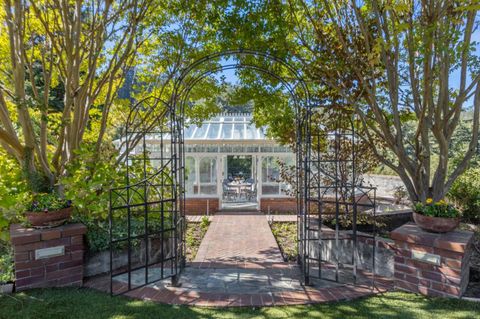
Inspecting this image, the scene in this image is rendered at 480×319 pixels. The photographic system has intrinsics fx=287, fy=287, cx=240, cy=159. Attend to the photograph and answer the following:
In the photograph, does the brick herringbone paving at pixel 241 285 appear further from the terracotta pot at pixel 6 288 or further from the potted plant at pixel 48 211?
the potted plant at pixel 48 211

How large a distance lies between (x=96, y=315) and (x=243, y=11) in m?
4.48

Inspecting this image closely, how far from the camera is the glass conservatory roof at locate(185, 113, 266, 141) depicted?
9891 mm

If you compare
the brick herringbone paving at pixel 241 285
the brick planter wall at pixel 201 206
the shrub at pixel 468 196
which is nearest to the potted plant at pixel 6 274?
the brick herringbone paving at pixel 241 285

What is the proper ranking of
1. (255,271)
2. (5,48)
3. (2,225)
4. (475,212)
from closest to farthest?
1. (2,225)
2. (255,271)
3. (5,48)
4. (475,212)

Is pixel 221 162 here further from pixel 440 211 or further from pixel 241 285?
pixel 440 211

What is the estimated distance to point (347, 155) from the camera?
5.48 meters

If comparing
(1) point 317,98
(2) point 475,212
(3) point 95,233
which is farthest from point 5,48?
(2) point 475,212

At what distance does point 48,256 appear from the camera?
3248 mm

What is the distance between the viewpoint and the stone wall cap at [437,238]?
2.88 meters

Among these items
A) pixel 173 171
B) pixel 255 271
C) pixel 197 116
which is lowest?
pixel 255 271

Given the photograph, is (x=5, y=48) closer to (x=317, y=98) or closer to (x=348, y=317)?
(x=317, y=98)

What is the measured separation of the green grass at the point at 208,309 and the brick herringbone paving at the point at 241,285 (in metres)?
0.14

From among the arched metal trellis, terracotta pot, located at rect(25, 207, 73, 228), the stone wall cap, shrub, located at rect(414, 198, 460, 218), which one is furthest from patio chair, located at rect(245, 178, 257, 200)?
terracotta pot, located at rect(25, 207, 73, 228)

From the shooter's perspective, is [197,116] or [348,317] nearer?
[348,317]
